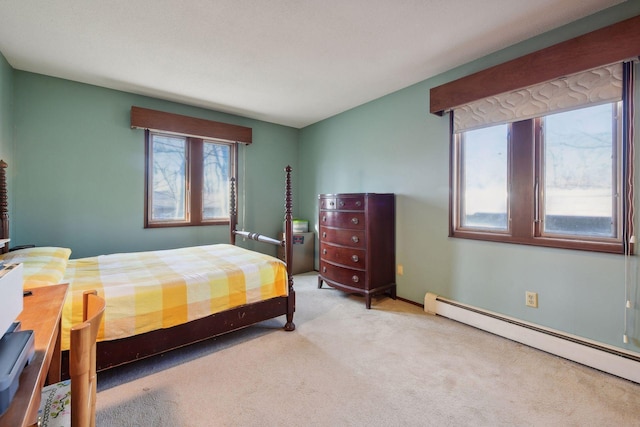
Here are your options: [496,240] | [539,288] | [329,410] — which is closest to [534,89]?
[496,240]

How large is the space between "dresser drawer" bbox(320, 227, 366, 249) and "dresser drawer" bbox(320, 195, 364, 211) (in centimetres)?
26

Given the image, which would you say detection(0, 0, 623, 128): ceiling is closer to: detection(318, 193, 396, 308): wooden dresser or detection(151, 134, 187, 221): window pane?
detection(151, 134, 187, 221): window pane

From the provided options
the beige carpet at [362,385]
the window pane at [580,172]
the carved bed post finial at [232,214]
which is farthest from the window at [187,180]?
the window pane at [580,172]

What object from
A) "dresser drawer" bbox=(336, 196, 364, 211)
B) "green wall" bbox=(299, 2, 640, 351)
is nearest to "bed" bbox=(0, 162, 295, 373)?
"dresser drawer" bbox=(336, 196, 364, 211)

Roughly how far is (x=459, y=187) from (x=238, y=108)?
9.64 ft

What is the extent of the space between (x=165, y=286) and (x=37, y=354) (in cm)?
118

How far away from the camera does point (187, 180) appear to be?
12.3 ft

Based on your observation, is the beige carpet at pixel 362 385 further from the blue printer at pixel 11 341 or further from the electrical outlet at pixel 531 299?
the blue printer at pixel 11 341

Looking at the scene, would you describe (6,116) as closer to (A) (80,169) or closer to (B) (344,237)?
(A) (80,169)

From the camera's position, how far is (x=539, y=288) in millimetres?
2236

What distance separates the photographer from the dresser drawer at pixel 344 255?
3.07 metres

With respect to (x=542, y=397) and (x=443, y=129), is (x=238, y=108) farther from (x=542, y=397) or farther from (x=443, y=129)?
(x=542, y=397)

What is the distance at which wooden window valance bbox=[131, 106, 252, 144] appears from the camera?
324cm

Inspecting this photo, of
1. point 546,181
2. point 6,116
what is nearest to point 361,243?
point 546,181
